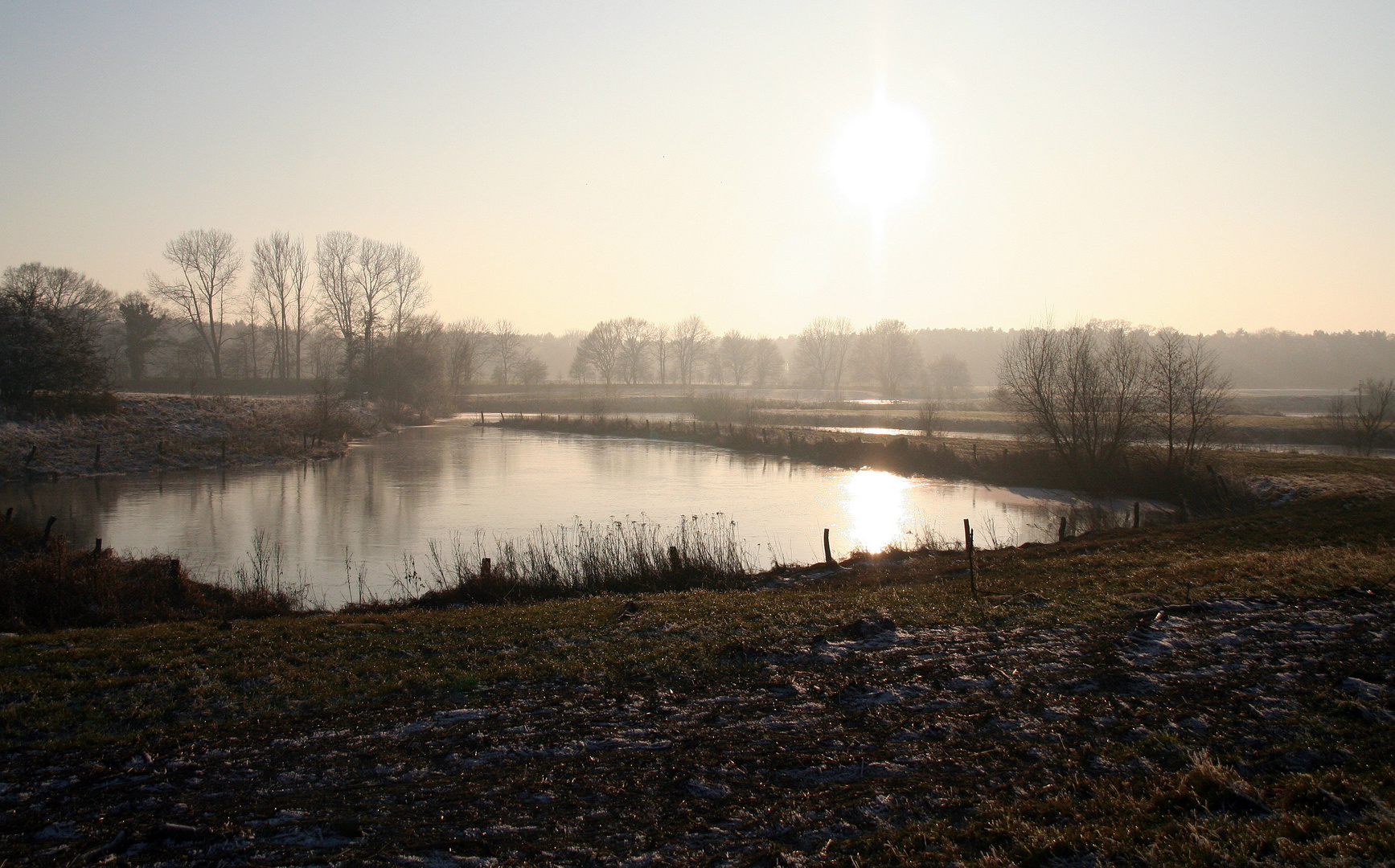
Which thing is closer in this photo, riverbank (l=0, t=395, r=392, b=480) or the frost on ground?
the frost on ground

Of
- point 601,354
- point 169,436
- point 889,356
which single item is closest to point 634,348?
point 601,354

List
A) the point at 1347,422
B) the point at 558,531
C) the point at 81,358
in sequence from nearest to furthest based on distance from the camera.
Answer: the point at 558,531
the point at 81,358
the point at 1347,422

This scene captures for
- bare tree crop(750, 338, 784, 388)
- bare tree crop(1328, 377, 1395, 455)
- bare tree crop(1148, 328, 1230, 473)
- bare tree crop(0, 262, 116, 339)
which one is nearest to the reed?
bare tree crop(1148, 328, 1230, 473)

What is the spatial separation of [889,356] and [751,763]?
110369mm

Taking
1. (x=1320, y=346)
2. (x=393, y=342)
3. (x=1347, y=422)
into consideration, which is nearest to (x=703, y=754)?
(x=1347, y=422)

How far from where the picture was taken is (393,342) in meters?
69.3

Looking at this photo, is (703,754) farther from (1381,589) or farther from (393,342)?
(393,342)

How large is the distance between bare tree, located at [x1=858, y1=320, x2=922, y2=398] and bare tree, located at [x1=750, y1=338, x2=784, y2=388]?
1446 centimetres

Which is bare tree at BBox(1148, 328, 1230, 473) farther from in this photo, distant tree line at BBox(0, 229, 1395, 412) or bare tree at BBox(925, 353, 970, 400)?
bare tree at BBox(925, 353, 970, 400)

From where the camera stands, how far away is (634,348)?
410 ft

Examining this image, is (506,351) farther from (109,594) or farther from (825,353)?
(109,594)

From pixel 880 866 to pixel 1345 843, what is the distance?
208cm

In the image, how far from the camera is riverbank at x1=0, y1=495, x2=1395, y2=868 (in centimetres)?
434

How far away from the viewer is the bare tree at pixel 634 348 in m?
124
